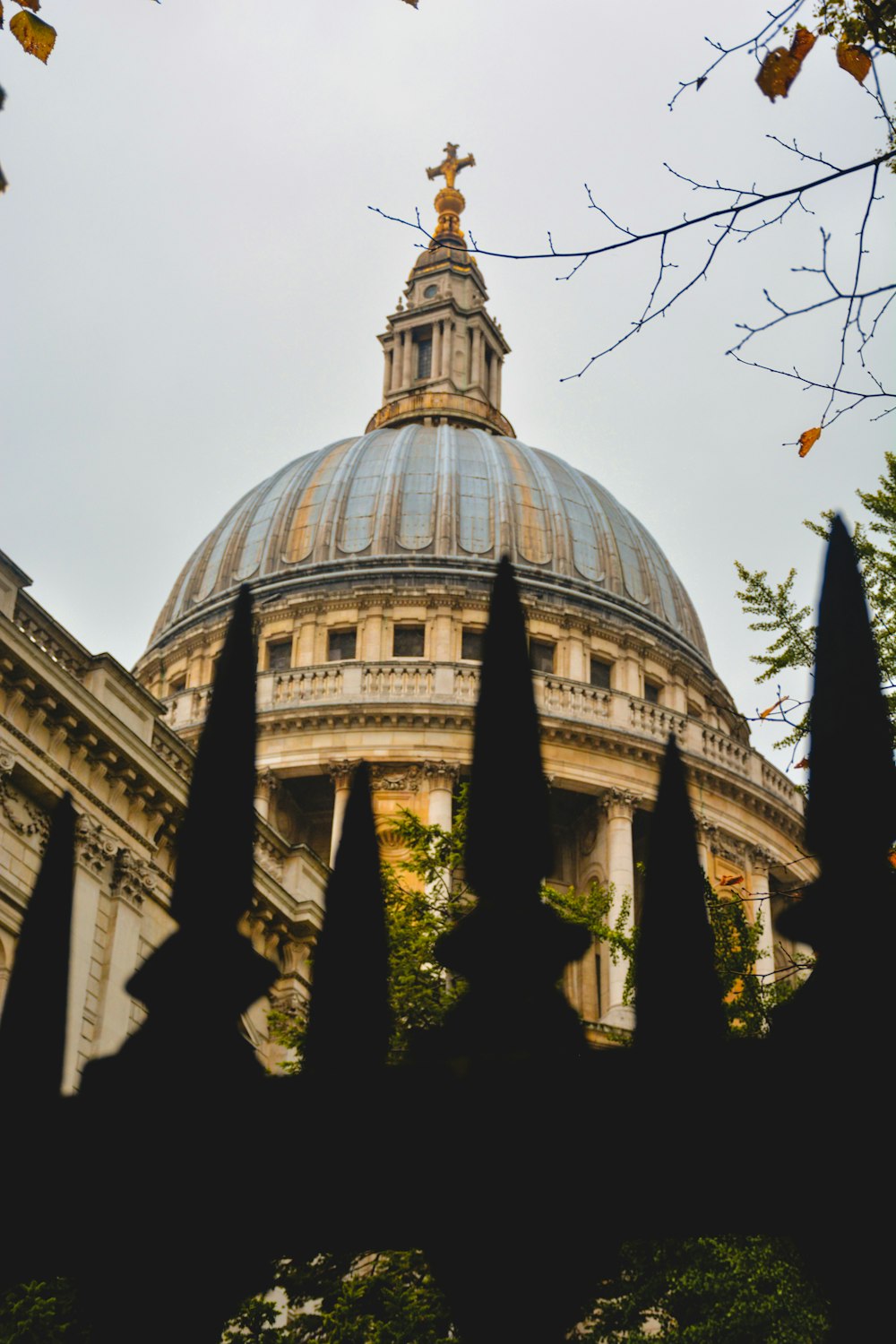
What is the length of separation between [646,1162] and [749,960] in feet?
57.2

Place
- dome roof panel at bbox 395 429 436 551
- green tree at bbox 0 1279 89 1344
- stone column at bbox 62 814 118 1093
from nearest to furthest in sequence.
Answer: green tree at bbox 0 1279 89 1344
stone column at bbox 62 814 118 1093
dome roof panel at bbox 395 429 436 551

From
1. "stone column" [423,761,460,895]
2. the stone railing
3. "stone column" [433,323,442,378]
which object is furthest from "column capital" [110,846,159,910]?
"stone column" [433,323,442,378]

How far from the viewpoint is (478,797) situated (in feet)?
8.53

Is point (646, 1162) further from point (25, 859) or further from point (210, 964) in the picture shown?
point (25, 859)

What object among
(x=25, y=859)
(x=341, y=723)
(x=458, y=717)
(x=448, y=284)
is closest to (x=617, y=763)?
(x=458, y=717)

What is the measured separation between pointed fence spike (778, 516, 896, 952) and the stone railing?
44.8 meters

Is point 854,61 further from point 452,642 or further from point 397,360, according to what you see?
point 397,360

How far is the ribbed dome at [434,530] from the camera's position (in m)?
57.2

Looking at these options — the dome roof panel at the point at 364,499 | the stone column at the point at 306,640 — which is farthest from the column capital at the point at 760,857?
the dome roof panel at the point at 364,499

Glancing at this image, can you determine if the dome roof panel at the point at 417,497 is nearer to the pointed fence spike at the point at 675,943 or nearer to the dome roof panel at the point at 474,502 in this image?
the dome roof panel at the point at 474,502

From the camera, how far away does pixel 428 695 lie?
159ft

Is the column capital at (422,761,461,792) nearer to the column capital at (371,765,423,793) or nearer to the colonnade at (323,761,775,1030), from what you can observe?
the colonnade at (323,761,775,1030)

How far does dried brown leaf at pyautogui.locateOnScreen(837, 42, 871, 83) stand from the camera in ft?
17.4

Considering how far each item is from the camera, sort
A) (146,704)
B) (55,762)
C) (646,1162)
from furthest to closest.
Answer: (146,704), (55,762), (646,1162)
